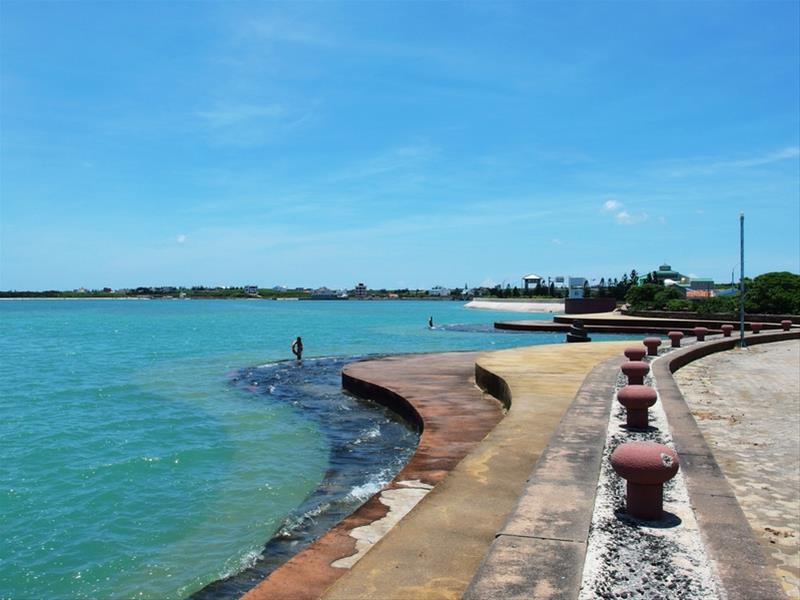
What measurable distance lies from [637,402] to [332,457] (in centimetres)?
550

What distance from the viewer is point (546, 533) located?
4.39 meters

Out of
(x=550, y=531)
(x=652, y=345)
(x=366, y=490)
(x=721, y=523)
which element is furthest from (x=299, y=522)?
(x=652, y=345)

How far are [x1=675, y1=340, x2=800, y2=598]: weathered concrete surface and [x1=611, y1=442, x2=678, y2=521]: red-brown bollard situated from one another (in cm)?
80

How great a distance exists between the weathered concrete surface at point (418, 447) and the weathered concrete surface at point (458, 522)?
0.18 meters

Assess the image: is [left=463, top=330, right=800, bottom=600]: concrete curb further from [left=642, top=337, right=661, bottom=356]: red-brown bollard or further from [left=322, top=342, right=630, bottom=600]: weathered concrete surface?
[left=642, top=337, right=661, bottom=356]: red-brown bollard

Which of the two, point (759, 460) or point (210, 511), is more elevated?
point (759, 460)

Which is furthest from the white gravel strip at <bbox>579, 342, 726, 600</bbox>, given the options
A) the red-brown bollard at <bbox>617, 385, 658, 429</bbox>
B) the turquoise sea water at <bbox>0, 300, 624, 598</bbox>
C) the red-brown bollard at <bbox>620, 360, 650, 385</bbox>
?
the red-brown bollard at <bbox>620, 360, 650, 385</bbox>

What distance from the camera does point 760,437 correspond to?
9633 millimetres

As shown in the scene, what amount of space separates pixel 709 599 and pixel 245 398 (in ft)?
55.0

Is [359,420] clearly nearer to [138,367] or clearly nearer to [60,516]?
[60,516]

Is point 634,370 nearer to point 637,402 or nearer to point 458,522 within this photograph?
point 637,402

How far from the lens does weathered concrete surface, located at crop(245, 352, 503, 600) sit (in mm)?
4750

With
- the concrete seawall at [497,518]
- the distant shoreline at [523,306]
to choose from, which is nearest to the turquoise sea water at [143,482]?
the concrete seawall at [497,518]

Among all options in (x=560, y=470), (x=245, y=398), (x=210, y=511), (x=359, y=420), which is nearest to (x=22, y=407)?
(x=245, y=398)
